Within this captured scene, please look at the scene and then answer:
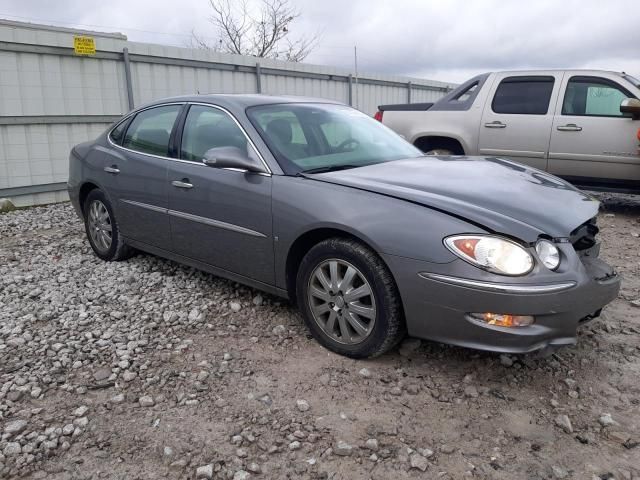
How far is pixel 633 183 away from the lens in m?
6.70

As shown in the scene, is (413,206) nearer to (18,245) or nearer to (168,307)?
(168,307)

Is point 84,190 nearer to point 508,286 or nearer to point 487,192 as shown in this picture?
point 487,192

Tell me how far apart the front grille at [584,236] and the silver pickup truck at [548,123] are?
399 cm

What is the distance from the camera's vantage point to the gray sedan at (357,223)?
8.50 ft

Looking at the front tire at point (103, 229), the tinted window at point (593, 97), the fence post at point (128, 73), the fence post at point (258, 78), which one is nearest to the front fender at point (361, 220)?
the front tire at point (103, 229)

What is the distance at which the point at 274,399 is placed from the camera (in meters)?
2.75

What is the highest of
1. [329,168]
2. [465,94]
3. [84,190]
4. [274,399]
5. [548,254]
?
[465,94]

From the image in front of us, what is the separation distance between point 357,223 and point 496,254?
74cm

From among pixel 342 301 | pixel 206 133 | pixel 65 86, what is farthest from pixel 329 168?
pixel 65 86

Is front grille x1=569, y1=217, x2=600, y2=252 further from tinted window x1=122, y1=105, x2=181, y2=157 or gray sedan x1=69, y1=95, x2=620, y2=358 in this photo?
tinted window x1=122, y1=105, x2=181, y2=157

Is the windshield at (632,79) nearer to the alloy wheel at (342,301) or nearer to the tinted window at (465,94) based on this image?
the tinted window at (465,94)

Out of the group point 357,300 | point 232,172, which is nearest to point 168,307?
point 232,172

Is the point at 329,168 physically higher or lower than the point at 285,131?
lower

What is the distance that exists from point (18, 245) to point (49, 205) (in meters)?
2.34
